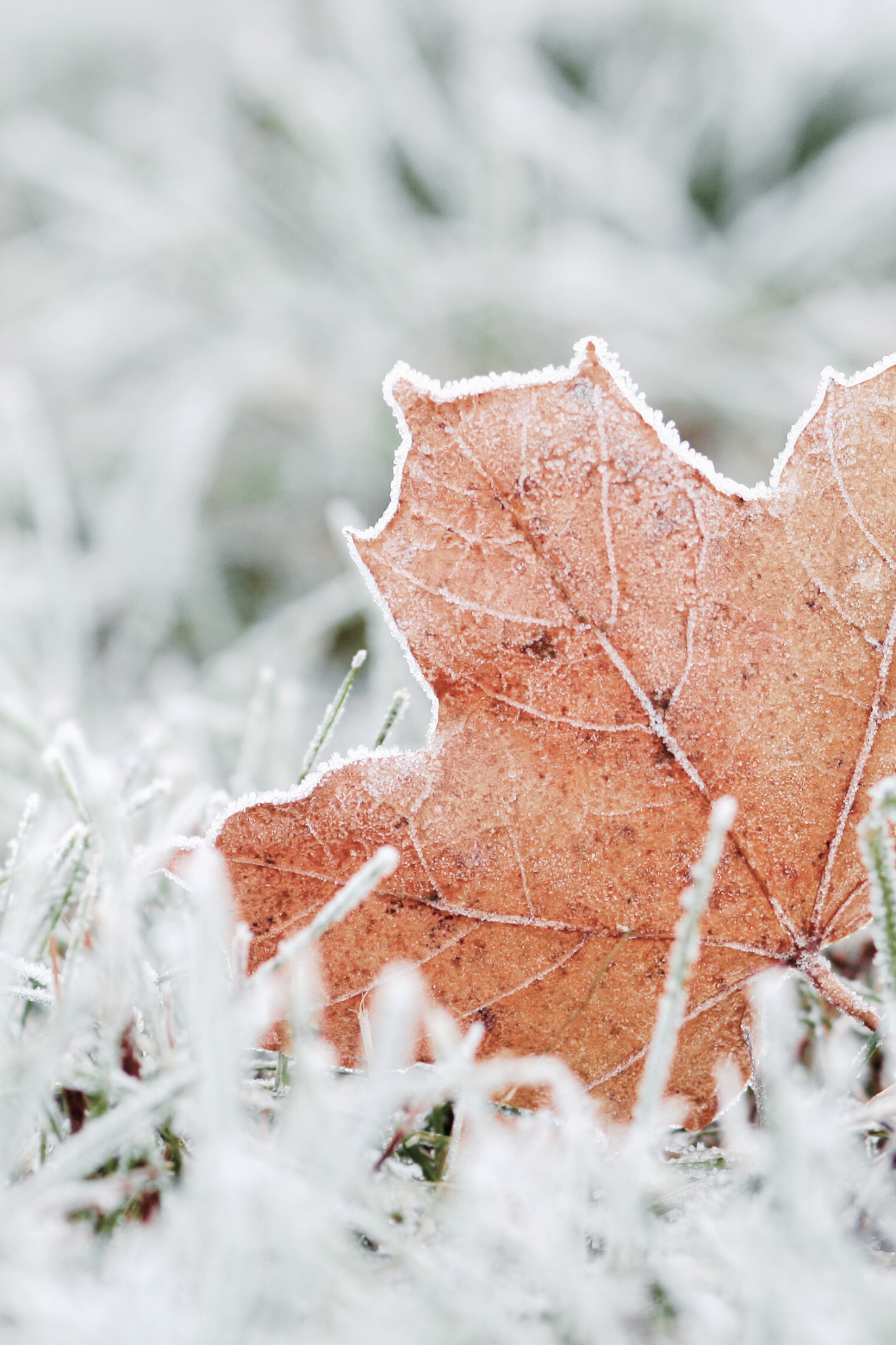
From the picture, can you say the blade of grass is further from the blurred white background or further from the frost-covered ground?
the blurred white background

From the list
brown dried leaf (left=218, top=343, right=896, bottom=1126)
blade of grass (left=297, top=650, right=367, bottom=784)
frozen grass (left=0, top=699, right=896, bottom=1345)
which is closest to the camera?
frozen grass (left=0, top=699, right=896, bottom=1345)

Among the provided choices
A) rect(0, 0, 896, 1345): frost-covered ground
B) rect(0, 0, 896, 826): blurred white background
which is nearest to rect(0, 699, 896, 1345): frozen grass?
rect(0, 0, 896, 1345): frost-covered ground

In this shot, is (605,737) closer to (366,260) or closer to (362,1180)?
(362,1180)

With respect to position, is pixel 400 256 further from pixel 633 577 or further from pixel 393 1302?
pixel 393 1302

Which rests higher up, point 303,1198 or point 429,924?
point 429,924

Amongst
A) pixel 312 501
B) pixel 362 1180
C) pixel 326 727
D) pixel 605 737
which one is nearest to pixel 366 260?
pixel 312 501

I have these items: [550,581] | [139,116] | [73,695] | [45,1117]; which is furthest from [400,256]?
[45,1117]

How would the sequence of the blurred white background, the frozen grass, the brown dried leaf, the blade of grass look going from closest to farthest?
the frozen grass < the brown dried leaf < the blade of grass < the blurred white background

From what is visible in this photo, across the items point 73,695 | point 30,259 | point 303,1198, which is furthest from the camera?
point 30,259
